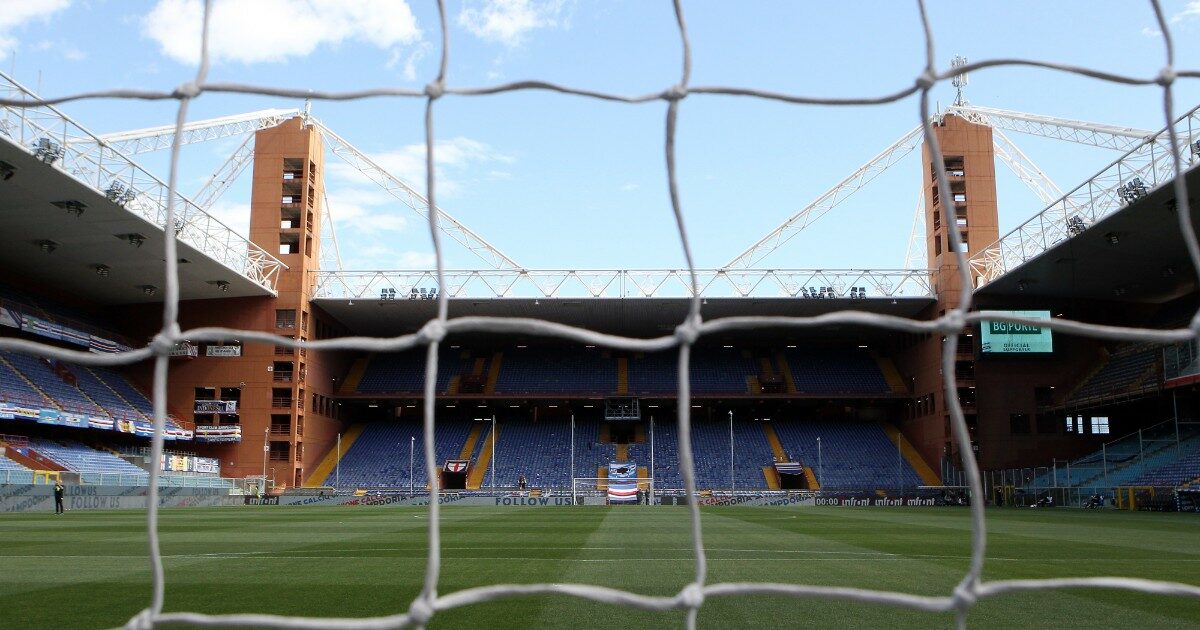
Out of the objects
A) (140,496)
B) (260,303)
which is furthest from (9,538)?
(260,303)

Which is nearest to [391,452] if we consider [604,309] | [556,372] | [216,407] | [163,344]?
[216,407]

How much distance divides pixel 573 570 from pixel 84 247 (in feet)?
89.0

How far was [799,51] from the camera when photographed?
11.2 feet

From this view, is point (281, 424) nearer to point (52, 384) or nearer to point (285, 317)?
point (285, 317)

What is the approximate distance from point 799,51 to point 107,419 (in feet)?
114

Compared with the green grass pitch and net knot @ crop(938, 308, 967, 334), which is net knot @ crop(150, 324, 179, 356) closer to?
net knot @ crop(938, 308, 967, 334)

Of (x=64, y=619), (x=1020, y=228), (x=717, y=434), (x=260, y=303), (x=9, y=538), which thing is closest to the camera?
(x=64, y=619)

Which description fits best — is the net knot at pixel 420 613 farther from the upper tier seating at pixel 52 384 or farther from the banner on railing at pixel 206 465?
the banner on railing at pixel 206 465

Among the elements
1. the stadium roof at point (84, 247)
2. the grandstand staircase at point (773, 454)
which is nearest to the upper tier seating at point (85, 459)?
the stadium roof at point (84, 247)

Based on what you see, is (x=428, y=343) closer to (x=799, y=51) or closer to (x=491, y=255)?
(x=799, y=51)

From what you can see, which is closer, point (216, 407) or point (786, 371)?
point (216, 407)

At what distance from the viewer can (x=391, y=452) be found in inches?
1706

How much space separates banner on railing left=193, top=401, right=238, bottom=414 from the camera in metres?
37.7

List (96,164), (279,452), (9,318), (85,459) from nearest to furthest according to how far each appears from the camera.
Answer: (96,164)
(9,318)
(85,459)
(279,452)
